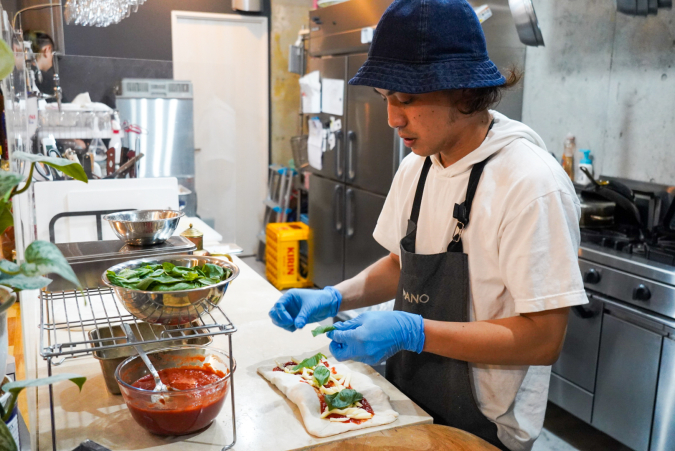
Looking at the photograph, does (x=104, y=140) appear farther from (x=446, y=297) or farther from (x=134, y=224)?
(x=446, y=297)

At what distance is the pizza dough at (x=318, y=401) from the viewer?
1.16m

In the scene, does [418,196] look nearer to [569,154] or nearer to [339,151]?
[569,154]

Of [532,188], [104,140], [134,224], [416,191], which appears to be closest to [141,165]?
[104,140]

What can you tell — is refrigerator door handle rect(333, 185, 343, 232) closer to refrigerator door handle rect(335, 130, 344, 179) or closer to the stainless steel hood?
refrigerator door handle rect(335, 130, 344, 179)

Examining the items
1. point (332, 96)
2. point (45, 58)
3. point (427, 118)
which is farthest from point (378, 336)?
point (45, 58)

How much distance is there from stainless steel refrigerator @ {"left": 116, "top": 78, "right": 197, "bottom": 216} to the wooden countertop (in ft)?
10.7

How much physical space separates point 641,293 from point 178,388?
76.0 inches

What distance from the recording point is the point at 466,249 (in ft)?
4.37

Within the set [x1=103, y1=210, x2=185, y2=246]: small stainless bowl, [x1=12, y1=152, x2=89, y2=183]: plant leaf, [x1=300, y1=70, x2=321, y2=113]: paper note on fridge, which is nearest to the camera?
[x1=12, y1=152, x2=89, y2=183]: plant leaf

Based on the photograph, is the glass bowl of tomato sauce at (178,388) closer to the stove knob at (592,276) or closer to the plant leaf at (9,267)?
the plant leaf at (9,267)

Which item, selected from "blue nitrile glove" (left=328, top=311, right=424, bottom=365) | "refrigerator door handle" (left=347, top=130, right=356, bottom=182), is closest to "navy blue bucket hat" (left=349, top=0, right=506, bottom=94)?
"blue nitrile glove" (left=328, top=311, right=424, bottom=365)

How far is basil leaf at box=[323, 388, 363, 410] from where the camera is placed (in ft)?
4.01

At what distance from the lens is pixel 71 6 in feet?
9.29

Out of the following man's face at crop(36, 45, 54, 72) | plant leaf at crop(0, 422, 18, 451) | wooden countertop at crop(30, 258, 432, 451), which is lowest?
wooden countertop at crop(30, 258, 432, 451)
